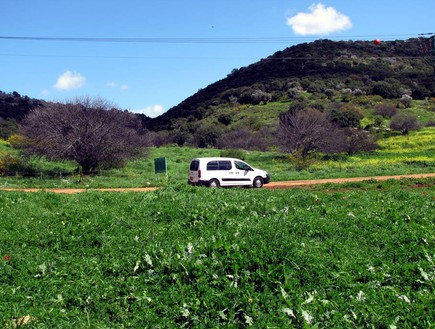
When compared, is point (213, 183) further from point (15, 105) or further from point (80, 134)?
point (15, 105)

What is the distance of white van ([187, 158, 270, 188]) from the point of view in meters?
23.0

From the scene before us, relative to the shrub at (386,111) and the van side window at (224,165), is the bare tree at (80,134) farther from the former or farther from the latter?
the shrub at (386,111)

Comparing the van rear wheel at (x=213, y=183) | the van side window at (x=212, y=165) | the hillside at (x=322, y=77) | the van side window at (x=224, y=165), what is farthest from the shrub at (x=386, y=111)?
the van rear wheel at (x=213, y=183)

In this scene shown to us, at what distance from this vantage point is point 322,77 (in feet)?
352

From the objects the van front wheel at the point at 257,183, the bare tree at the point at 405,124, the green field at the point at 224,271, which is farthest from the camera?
the bare tree at the point at 405,124

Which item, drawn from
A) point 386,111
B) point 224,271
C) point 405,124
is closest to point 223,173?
point 224,271

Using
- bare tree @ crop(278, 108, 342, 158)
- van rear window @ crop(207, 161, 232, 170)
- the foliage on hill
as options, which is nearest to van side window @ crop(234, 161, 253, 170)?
van rear window @ crop(207, 161, 232, 170)

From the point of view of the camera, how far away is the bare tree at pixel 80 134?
31.4 meters

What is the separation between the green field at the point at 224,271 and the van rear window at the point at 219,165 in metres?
13.3

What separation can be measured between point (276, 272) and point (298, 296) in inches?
21.3

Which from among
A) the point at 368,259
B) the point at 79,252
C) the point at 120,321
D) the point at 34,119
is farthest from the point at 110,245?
the point at 34,119

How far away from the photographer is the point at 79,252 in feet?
26.4

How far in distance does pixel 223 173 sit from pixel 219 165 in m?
0.47

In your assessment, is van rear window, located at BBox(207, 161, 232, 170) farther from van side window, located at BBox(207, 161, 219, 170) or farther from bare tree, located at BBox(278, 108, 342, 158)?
bare tree, located at BBox(278, 108, 342, 158)
